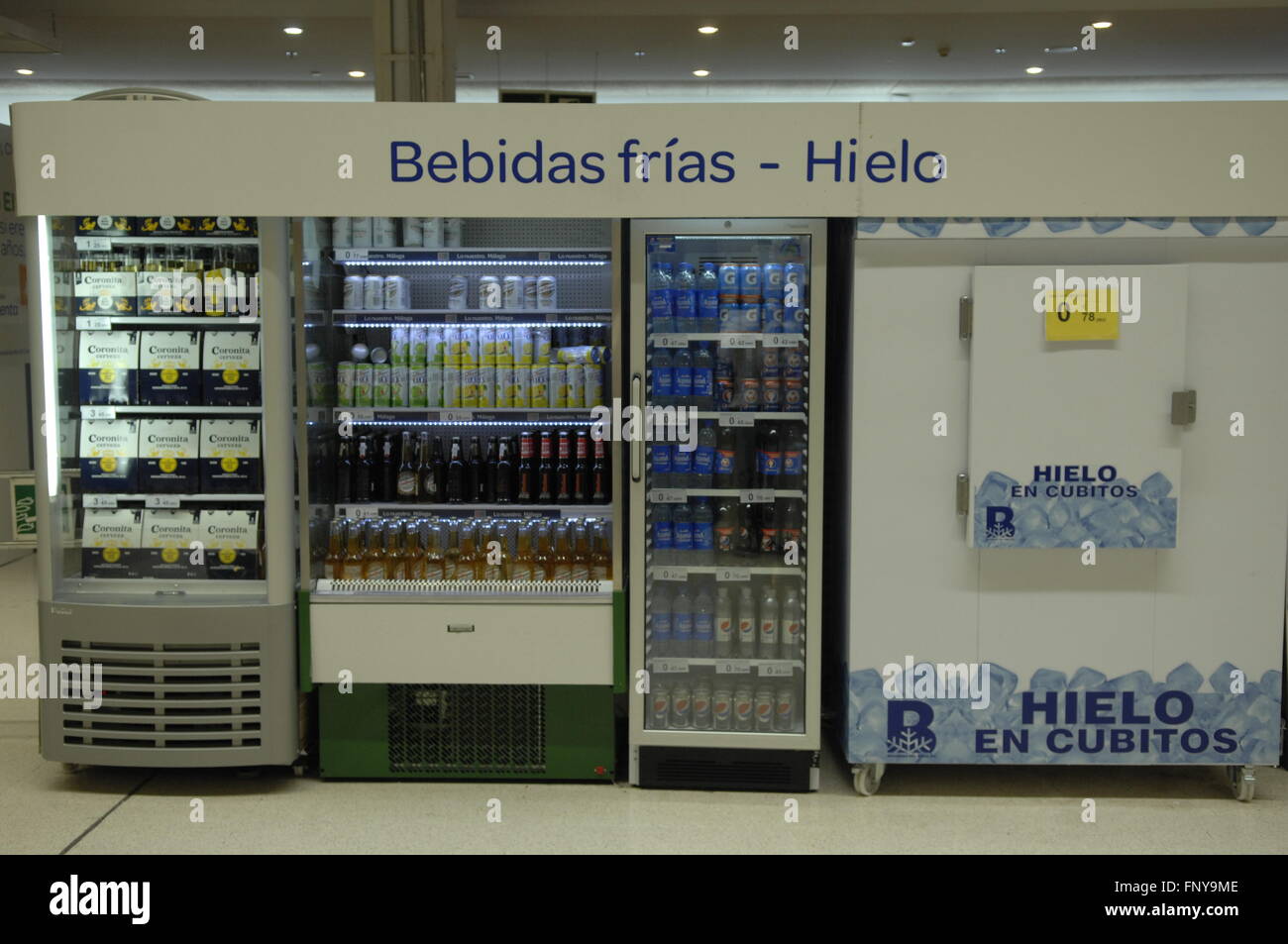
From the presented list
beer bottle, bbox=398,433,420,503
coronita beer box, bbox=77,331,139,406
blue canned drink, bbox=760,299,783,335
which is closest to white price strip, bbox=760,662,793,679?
blue canned drink, bbox=760,299,783,335

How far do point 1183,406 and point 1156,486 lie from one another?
288 millimetres

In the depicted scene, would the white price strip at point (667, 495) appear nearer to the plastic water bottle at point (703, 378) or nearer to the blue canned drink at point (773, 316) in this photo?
the plastic water bottle at point (703, 378)

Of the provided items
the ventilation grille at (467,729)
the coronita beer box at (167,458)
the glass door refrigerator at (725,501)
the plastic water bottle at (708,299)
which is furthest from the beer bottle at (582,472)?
the coronita beer box at (167,458)

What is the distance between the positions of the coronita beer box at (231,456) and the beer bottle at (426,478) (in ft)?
1.97

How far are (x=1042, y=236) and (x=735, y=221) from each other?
3.48 feet

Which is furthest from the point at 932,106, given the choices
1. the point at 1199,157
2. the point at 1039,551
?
the point at 1039,551

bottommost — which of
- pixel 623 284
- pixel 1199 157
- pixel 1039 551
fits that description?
pixel 1039 551

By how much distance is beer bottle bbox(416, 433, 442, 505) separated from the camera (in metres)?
4.41

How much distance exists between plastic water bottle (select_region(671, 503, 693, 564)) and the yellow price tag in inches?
56.9

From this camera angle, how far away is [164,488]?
14.2 feet

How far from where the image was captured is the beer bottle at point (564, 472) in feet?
14.3

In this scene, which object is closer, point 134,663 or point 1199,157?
point 1199,157

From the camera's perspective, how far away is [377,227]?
14.3ft

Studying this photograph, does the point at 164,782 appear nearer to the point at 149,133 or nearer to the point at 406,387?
the point at 406,387
